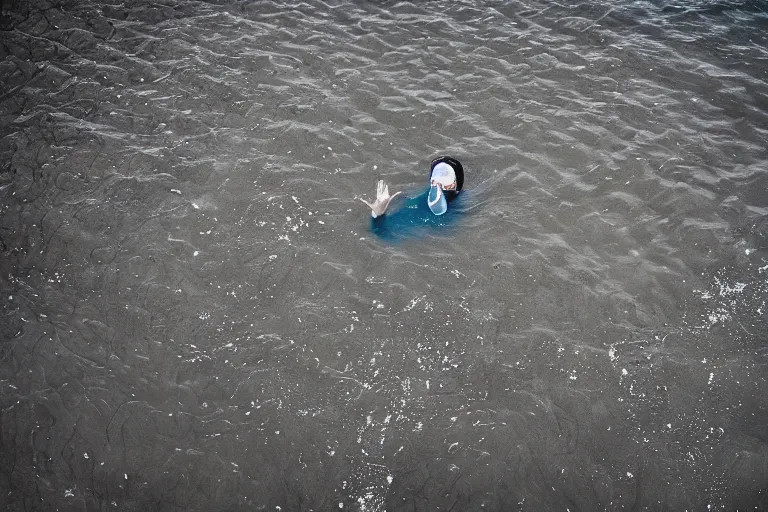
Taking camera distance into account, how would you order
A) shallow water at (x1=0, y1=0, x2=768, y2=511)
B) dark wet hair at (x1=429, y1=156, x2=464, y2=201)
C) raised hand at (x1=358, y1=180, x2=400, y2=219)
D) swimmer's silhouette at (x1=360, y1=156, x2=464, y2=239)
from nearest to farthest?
shallow water at (x1=0, y1=0, x2=768, y2=511), raised hand at (x1=358, y1=180, x2=400, y2=219), swimmer's silhouette at (x1=360, y1=156, x2=464, y2=239), dark wet hair at (x1=429, y1=156, x2=464, y2=201)

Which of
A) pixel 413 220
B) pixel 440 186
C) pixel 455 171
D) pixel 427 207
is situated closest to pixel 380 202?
pixel 413 220

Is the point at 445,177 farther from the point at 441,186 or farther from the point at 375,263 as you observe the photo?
the point at 375,263

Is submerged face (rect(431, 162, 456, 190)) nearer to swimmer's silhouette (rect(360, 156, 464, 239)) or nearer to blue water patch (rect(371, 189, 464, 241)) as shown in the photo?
swimmer's silhouette (rect(360, 156, 464, 239))

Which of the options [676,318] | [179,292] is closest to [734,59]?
[676,318]

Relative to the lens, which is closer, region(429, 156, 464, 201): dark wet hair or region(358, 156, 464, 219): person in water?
region(358, 156, 464, 219): person in water

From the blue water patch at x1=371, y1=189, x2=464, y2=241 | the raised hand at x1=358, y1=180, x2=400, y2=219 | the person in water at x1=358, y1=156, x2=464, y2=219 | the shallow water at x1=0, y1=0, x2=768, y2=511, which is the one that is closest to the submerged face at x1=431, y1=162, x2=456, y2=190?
the person in water at x1=358, y1=156, x2=464, y2=219

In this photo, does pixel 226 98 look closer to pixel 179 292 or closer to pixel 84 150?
pixel 84 150

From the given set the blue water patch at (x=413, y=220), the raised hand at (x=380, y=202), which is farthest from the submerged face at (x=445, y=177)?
the raised hand at (x=380, y=202)
